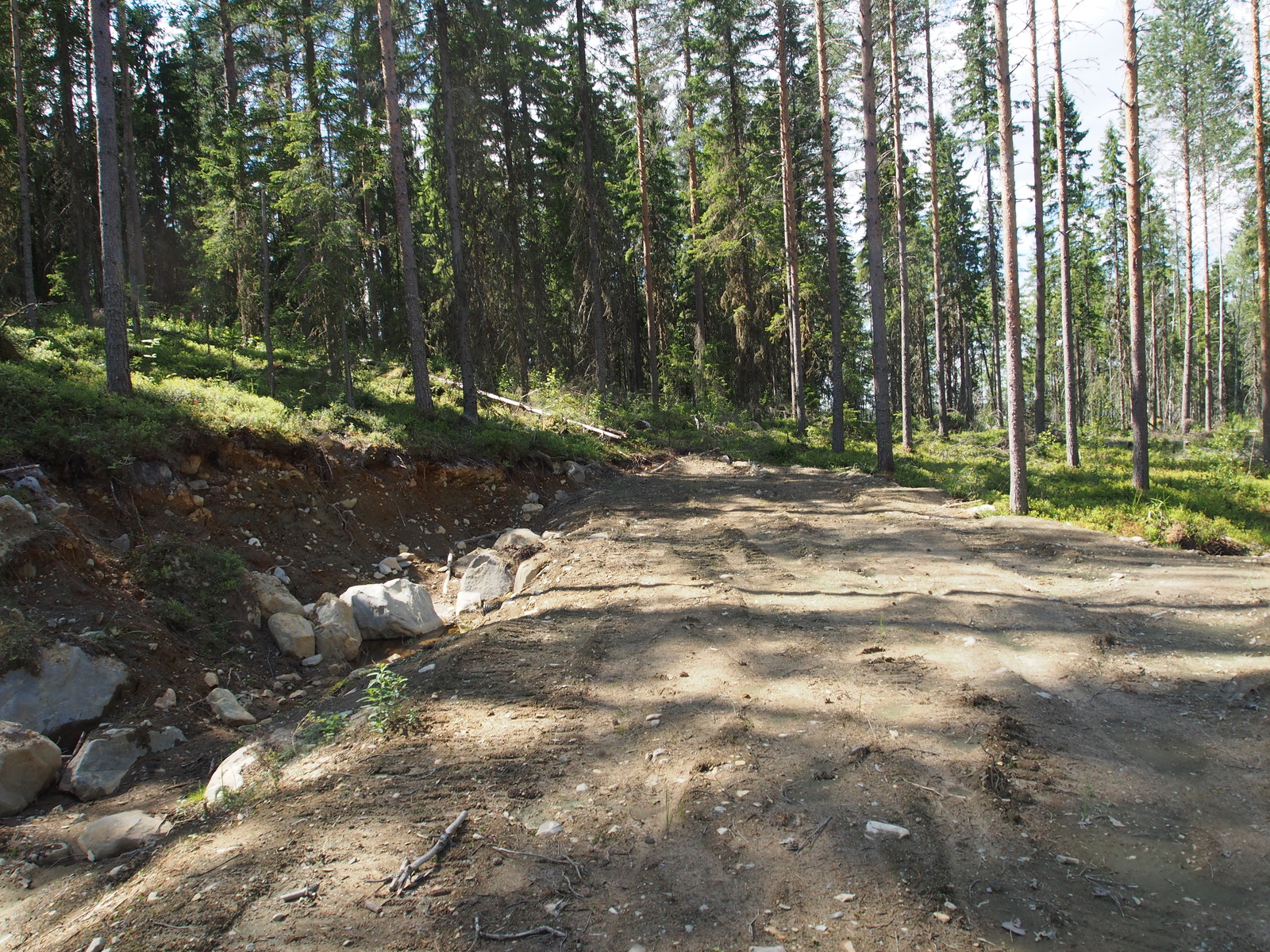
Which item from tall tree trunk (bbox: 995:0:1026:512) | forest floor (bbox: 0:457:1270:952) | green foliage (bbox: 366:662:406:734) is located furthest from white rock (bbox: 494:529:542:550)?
tall tree trunk (bbox: 995:0:1026:512)

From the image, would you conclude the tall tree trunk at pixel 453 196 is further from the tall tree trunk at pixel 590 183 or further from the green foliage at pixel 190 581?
the green foliage at pixel 190 581

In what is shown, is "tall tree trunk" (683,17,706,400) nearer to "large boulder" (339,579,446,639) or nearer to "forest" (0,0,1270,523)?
"forest" (0,0,1270,523)

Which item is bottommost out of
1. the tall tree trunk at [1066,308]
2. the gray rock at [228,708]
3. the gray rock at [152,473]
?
the gray rock at [228,708]

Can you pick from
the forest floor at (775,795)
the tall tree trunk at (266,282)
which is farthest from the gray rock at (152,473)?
the tall tree trunk at (266,282)

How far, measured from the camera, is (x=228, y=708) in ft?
21.5

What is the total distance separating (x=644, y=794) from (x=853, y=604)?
4.20m

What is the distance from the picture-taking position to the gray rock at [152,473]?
873 cm

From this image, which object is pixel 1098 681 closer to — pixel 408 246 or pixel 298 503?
pixel 298 503

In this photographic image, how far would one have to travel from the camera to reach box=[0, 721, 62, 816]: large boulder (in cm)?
486

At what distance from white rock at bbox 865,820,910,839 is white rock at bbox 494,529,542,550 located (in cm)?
811

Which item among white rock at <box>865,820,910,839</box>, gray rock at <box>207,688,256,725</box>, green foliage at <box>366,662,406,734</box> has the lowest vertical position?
gray rock at <box>207,688,256,725</box>

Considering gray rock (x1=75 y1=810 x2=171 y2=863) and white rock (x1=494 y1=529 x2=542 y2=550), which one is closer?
gray rock (x1=75 y1=810 x2=171 y2=863)

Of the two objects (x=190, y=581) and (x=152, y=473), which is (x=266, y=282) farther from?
(x=190, y=581)

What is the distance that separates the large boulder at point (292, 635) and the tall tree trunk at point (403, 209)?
7225 mm
